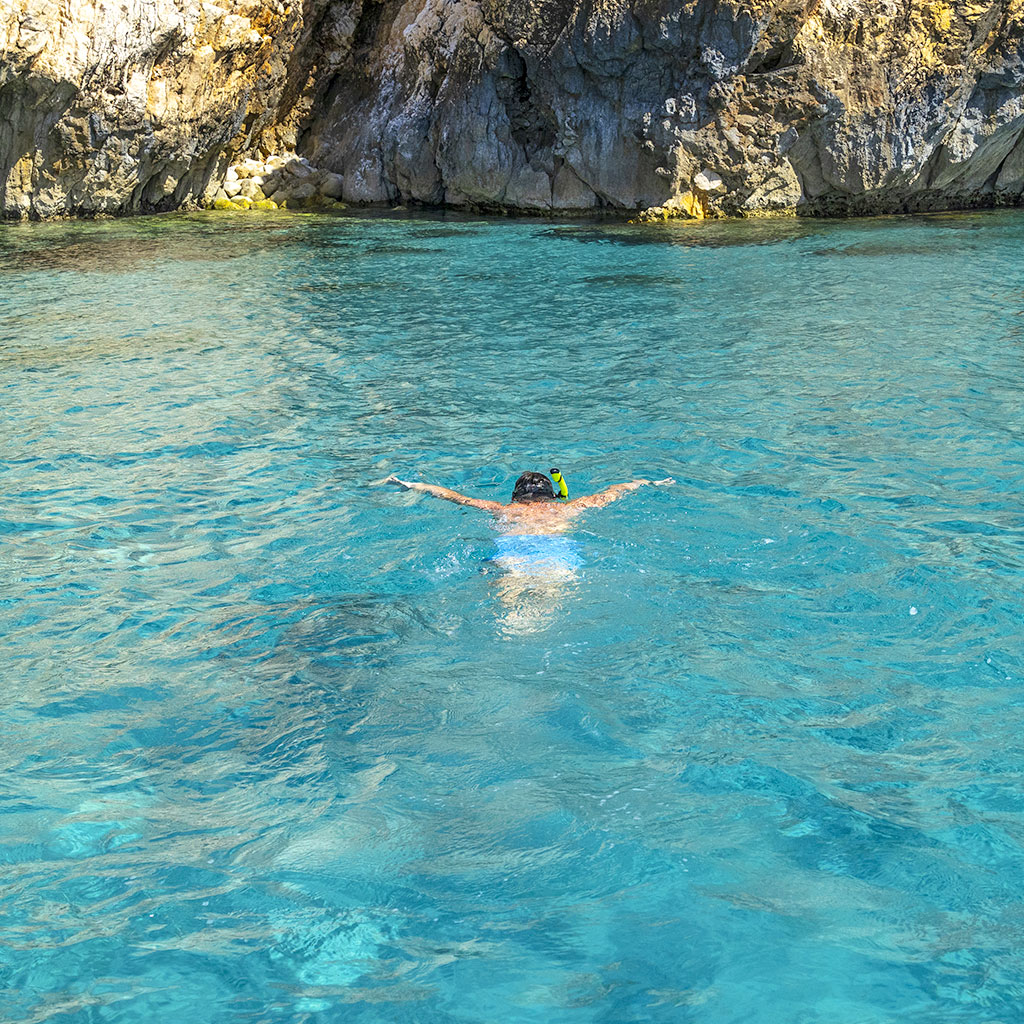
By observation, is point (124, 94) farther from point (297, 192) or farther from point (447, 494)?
point (447, 494)

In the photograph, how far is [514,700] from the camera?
5.55m

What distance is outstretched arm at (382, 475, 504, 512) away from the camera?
8.25 metres

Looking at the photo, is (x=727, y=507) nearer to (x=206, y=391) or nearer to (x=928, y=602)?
(x=928, y=602)

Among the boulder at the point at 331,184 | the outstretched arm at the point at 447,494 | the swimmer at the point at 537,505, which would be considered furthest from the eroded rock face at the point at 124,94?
the swimmer at the point at 537,505

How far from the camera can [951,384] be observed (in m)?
11.5

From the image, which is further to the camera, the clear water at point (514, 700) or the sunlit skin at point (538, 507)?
the sunlit skin at point (538, 507)

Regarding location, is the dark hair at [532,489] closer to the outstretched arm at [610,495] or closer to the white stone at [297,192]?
the outstretched arm at [610,495]

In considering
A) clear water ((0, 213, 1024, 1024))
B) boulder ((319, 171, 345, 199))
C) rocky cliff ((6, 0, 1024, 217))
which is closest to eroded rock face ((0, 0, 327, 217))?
rocky cliff ((6, 0, 1024, 217))

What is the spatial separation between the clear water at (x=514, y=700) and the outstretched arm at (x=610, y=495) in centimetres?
13

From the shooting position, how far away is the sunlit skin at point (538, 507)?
7.75m

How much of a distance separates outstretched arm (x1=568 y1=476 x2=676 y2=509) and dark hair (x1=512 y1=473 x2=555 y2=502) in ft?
0.73

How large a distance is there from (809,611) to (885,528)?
Answer: 157 cm

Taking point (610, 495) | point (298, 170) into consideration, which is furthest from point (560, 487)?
point (298, 170)

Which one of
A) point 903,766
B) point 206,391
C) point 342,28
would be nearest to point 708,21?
point 342,28
